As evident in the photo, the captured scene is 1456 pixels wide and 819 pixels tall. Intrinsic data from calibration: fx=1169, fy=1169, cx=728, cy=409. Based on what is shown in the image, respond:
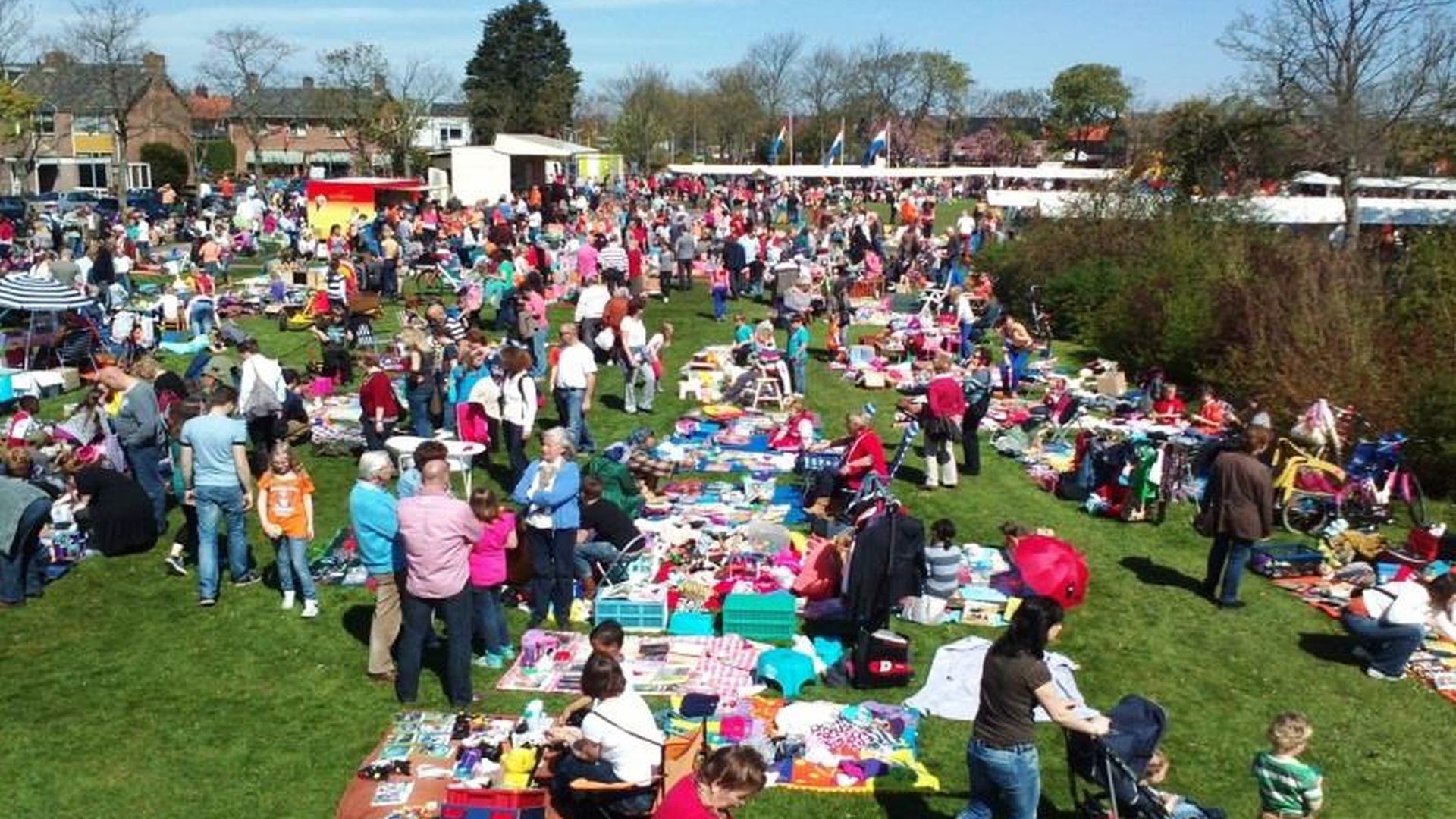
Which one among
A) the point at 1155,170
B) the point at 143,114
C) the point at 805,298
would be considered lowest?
the point at 805,298

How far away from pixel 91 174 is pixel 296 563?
209 feet

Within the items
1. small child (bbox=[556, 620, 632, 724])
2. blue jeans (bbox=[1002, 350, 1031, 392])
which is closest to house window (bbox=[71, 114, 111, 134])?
blue jeans (bbox=[1002, 350, 1031, 392])

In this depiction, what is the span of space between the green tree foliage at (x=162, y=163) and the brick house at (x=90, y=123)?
38cm

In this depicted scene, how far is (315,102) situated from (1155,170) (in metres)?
58.3

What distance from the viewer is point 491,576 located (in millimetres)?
8555

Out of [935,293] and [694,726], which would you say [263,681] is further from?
[935,293]

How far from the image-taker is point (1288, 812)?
241 inches

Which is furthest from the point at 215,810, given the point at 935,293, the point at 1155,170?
the point at 1155,170

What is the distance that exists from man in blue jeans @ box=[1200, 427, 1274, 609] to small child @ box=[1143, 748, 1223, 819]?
3567 millimetres

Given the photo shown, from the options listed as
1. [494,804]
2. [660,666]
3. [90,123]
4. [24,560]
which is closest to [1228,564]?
[660,666]

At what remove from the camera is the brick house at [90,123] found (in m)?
53.3

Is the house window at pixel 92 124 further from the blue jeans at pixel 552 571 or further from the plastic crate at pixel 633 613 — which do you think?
the plastic crate at pixel 633 613

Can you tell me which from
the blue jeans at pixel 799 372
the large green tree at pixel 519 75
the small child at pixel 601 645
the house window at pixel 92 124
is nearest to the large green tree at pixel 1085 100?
the large green tree at pixel 519 75

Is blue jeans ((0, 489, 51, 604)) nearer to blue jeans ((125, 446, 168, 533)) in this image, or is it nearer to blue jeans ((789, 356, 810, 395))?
blue jeans ((125, 446, 168, 533))
